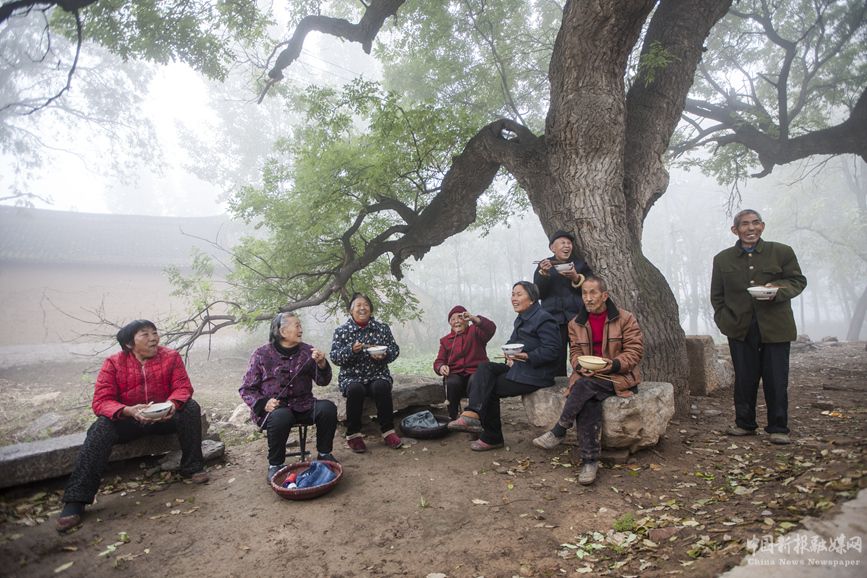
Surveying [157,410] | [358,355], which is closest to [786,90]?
[358,355]

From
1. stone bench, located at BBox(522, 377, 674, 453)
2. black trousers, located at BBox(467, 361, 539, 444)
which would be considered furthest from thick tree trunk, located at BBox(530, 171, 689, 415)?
black trousers, located at BBox(467, 361, 539, 444)

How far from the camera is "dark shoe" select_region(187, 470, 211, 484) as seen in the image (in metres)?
4.15

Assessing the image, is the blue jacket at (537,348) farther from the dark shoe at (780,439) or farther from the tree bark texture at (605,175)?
the dark shoe at (780,439)

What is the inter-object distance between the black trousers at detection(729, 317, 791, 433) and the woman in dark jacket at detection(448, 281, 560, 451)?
1802 millimetres

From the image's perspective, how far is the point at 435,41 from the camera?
31.8 ft

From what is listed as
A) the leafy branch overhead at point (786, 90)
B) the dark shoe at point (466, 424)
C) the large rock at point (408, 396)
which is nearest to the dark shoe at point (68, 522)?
the large rock at point (408, 396)

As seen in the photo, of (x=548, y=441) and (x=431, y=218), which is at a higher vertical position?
(x=431, y=218)

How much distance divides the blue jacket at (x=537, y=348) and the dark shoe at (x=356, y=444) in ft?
5.72

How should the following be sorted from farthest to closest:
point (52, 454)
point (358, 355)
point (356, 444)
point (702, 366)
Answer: point (702, 366)
point (358, 355)
point (356, 444)
point (52, 454)

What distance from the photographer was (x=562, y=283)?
16.6 ft

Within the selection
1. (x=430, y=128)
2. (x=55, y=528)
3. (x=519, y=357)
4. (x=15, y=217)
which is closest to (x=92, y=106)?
(x=15, y=217)

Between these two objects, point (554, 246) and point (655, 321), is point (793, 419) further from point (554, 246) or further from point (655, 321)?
point (554, 246)

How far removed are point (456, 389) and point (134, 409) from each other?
10.3 ft

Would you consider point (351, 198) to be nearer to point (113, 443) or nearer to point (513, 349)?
point (513, 349)
